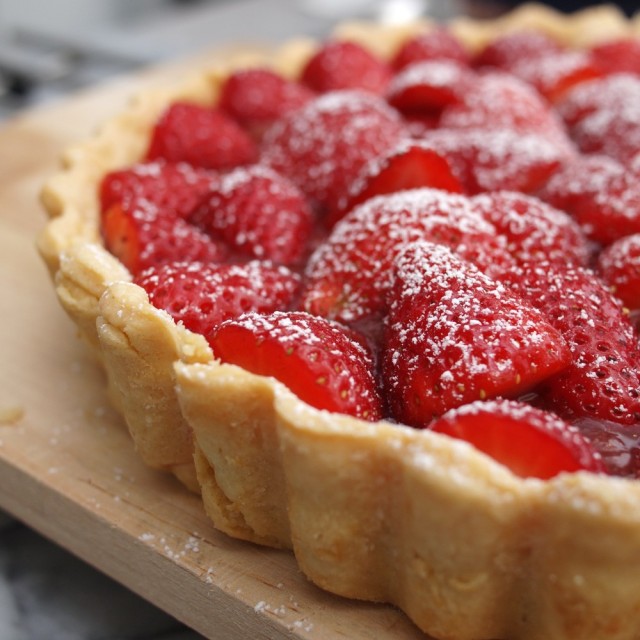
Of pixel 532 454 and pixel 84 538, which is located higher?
pixel 532 454

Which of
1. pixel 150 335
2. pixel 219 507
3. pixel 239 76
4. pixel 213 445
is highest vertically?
pixel 239 76

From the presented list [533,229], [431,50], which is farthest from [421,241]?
[431,50]

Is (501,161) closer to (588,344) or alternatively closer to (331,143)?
(331,143)

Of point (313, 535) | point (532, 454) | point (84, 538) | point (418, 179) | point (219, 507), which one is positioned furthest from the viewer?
point (418, 179)

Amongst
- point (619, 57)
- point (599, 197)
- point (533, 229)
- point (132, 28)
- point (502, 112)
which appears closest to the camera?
point (533, 229)

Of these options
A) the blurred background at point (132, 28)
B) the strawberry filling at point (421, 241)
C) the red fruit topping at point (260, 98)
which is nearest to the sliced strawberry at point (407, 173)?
the strawberry filling at point (421, 241)

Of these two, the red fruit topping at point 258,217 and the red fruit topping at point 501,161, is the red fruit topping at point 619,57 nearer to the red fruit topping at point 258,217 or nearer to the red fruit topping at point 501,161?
the red fruit topping at point 501,161

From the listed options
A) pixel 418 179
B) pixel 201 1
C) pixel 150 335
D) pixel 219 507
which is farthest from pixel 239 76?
pixel 201 1

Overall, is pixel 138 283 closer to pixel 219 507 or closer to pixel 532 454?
pixel 219 507
